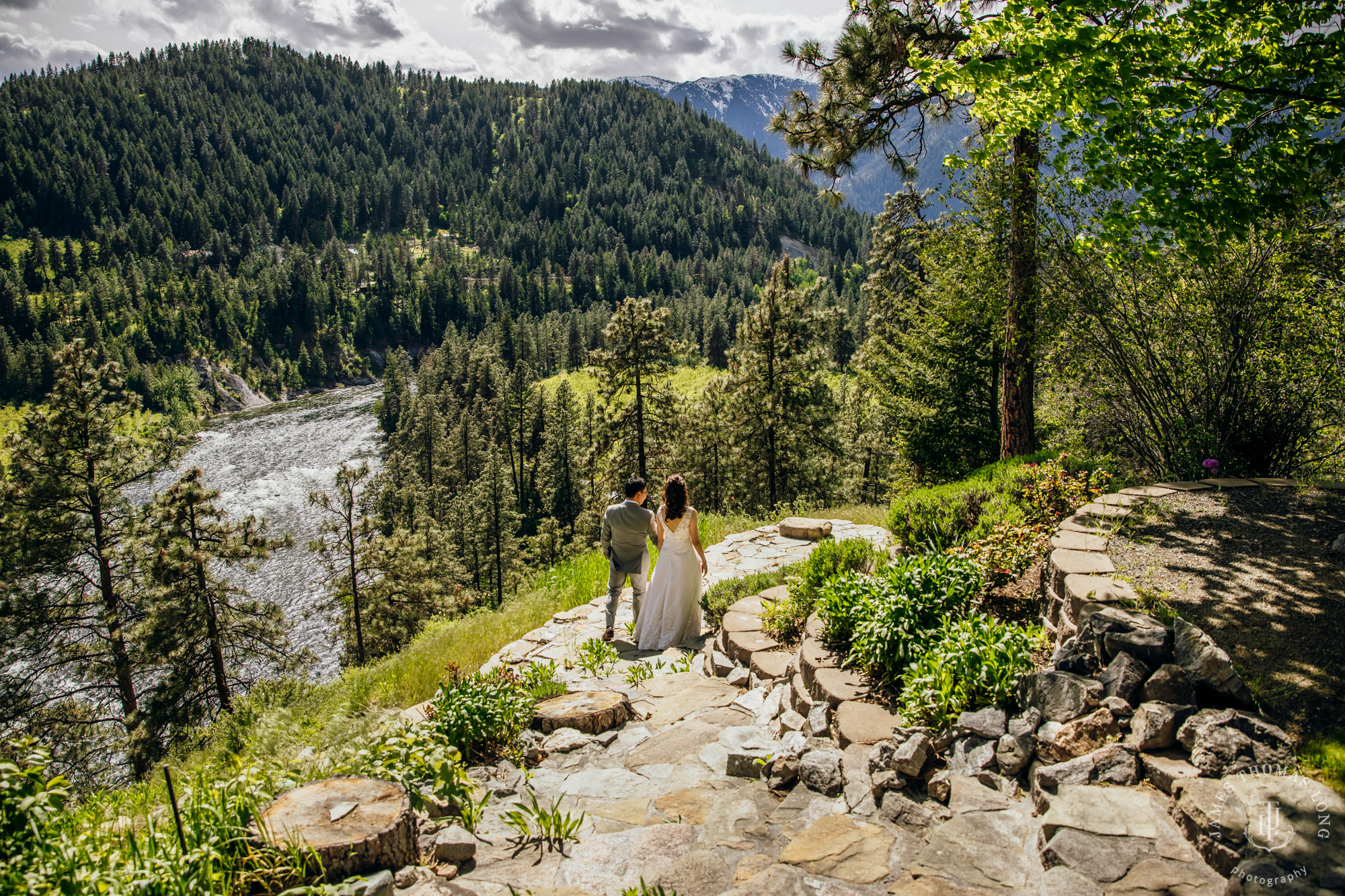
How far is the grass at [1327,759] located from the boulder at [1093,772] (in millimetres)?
655

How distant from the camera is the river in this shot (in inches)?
1965

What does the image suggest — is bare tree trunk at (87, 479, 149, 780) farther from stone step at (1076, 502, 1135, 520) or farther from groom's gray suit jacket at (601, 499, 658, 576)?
stone step at (1076, 502, 1135, 520)

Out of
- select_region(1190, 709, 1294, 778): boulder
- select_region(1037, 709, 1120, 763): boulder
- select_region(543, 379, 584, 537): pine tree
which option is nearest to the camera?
select_region(1190, 709, 1294, 778): boulder

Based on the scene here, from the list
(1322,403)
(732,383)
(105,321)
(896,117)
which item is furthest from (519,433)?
(105,321)

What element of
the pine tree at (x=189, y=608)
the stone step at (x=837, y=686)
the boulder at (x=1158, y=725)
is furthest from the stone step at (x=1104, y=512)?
the pine tree at (x=189, y=608)

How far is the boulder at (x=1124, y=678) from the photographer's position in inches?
146

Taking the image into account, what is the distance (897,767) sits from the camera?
3916 millimetres

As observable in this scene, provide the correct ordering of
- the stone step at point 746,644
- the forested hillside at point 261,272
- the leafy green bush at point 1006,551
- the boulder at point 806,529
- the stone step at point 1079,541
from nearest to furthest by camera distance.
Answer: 1. the stone step at point 1079,541
2. the leafy green bush at point 1006,551
3. the stone step at point 746,644
4. the boulder at point 806,529
5. the forested hillside at point 261,272

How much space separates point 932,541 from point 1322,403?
15.2 ft

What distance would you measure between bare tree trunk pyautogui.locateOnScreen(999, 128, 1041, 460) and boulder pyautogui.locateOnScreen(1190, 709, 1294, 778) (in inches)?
300

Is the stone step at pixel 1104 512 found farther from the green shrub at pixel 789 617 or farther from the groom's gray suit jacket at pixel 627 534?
the groom's gray suit jacket at pixel 627 534

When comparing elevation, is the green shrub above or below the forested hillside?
below

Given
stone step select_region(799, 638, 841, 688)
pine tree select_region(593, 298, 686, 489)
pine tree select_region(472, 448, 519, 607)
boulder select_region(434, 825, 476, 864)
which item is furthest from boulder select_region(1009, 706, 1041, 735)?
pine tree select_region(472, 448, 519, 607)

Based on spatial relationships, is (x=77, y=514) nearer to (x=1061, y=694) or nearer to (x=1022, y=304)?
(x=1022, y=304)
